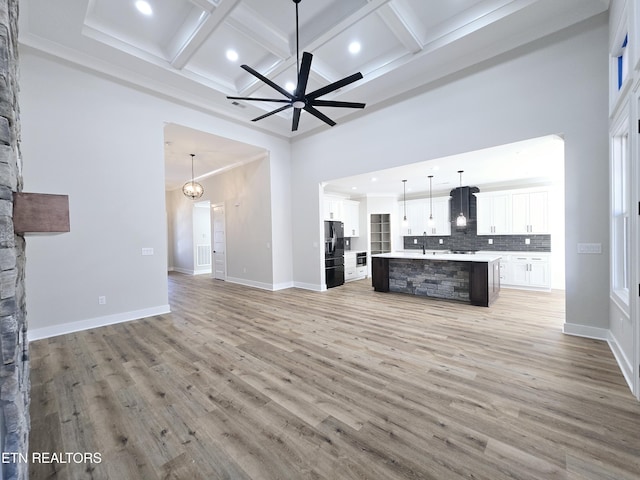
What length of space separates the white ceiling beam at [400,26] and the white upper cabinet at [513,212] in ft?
15.9

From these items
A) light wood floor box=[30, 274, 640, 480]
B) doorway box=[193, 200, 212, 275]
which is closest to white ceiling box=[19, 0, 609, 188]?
light wood floor box=[30, 274, 640, 480]

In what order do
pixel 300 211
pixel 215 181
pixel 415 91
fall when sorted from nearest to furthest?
pixel 415 91, pixel 300 211, pixel 215 181

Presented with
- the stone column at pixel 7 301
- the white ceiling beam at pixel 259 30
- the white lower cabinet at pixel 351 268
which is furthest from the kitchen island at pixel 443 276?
the stone column at pixel 7 301

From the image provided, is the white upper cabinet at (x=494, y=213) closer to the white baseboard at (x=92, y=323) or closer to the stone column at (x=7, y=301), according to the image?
the white baseboard at (x=92, y=323)

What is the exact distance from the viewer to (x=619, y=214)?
2.93 m

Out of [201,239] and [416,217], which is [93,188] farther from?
[416,217]

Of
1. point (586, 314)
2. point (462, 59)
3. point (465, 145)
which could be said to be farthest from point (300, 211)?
point (586, 314)

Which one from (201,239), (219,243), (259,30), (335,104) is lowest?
(219,243)

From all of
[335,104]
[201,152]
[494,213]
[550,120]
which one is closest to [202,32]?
[335,104]

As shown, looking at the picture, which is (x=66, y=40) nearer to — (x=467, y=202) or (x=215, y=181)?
(x=215, y=181)

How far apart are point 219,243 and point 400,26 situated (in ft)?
23.1

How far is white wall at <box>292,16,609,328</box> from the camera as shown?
324cm

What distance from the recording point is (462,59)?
4004 millimetres

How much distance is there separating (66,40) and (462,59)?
5.45 m
